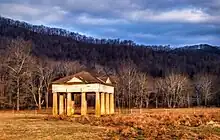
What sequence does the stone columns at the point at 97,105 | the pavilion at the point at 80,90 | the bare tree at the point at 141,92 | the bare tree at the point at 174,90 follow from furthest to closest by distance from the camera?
the bare tree at the point at 174,90, the bare tree at the point at 141,92, the pavilion at the point at 80,90, the stone columns at the point at 97,105

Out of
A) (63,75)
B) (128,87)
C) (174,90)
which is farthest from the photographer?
(174,90)

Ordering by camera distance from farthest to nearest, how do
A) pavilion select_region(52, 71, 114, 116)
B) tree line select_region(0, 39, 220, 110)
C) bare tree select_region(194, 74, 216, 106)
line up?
bare tree select_region(194, 74, 216, 106) < tree line select_region(0, 39, 220, 110) < pavilion select_region(52, 71, 114, 116)

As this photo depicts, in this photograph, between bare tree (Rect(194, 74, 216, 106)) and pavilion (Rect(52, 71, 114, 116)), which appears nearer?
pavilion (Rect(52, 71, 114, 116))

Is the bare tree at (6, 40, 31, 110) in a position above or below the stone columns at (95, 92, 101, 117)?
above

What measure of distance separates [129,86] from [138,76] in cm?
1077

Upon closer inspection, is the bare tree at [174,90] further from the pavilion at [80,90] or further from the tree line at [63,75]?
the pavilion at [80,90]

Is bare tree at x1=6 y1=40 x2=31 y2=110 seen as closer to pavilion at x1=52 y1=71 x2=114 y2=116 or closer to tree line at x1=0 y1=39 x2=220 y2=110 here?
tree line at x1=0 y1=39 x2=220 y2=110

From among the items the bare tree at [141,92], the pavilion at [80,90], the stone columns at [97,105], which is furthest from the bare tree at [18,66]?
the bare tree at [141,92]

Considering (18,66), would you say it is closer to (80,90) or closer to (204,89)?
(80,90)

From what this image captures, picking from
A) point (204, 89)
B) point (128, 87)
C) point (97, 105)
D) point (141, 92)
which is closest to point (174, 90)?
point (141, 92)

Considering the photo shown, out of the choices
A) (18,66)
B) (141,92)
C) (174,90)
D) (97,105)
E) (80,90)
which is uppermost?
(18,66)

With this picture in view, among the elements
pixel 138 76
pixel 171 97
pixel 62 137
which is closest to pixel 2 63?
pixel 138 76

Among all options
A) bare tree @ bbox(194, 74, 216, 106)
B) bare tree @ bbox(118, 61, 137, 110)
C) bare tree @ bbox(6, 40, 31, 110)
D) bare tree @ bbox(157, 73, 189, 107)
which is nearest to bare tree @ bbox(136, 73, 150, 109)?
bare tree @ bbox(118, 61, 137, 110)

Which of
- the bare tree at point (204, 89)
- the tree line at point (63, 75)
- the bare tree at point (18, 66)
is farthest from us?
the bare tree at point (204, 89)
